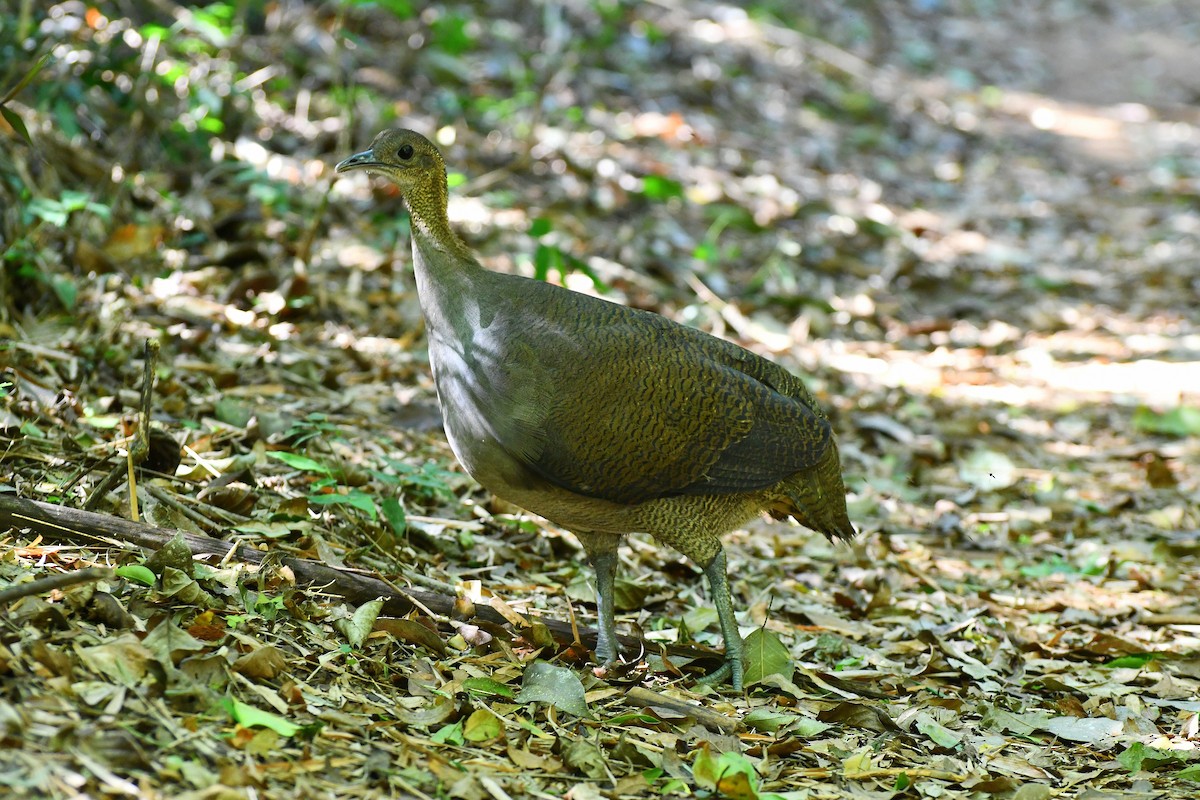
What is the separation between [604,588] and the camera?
4.77 m

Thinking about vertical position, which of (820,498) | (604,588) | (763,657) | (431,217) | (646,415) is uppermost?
(431,217)

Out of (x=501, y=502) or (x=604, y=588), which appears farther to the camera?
(x=501, y=502)

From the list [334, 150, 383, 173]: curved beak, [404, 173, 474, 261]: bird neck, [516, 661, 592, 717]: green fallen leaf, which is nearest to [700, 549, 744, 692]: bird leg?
[516, 661, 592, 717]: green fallen leaf

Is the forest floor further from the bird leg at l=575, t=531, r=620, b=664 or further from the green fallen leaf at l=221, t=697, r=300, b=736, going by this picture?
the bird leg at l=575, t=531, r=620, b=664

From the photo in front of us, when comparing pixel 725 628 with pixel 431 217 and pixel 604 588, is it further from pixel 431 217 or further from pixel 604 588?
pixel 431 217

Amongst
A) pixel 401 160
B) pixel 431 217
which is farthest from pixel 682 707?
pixel 401 160

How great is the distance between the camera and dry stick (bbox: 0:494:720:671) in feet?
13.1

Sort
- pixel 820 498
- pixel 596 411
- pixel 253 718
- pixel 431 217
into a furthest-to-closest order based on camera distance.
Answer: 1. pixel 820 498
2. pixel 431 217
3. pixel 596 411
4. pixel 253 718

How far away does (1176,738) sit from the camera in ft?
14.8

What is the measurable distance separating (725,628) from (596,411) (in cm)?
102

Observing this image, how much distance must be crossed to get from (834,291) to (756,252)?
77 centimetres

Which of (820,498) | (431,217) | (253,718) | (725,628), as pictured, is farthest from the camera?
(820,498)

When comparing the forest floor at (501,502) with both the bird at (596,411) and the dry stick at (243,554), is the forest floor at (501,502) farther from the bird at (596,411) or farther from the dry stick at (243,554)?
the bird at (596,411)

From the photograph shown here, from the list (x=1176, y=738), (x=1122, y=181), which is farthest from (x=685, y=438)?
(x=1122, y=181)
